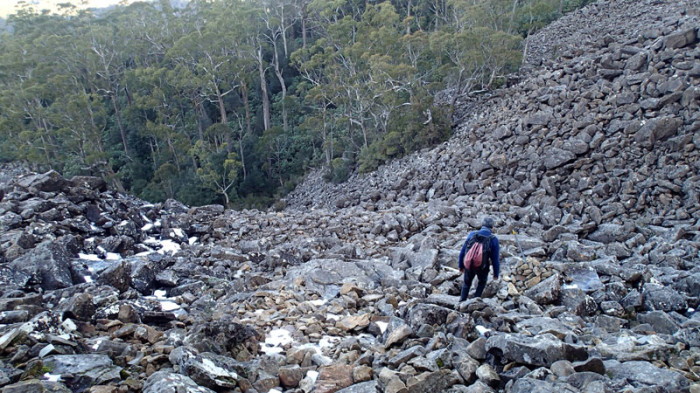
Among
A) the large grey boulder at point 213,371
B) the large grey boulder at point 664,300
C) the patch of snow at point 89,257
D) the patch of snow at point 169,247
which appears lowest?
the patch of snow at point 169,247

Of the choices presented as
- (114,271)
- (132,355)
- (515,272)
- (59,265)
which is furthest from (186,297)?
(515,272)

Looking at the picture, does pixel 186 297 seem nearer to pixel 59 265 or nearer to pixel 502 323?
pixel 59 265

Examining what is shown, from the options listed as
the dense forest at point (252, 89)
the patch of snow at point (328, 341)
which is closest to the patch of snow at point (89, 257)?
the patch of snow at point (328, 341)

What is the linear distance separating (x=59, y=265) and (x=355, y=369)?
16.1ft

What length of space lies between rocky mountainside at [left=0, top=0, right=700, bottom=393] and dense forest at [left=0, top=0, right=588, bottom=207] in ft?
16.4

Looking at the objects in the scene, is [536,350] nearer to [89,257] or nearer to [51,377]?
[51,377]

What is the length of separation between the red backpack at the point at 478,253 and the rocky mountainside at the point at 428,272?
510 millimetres

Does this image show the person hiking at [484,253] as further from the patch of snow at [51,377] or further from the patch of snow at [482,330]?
the patch of snow at [51,377]

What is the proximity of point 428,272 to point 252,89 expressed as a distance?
25442 millimetres

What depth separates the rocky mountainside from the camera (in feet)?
12.7

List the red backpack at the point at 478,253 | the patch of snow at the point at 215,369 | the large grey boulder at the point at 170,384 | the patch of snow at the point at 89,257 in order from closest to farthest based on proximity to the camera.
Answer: the large grey boulder at the point at 170,384 < the patch of snow at the point at 215,369 < the red backpack at the point at 478,253 < the patch of snow at the point at 89,257

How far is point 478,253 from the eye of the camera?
5477 millimetres

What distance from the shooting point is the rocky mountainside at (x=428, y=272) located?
12.7 feet

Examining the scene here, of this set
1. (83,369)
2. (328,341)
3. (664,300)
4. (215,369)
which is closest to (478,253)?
(328,341)
